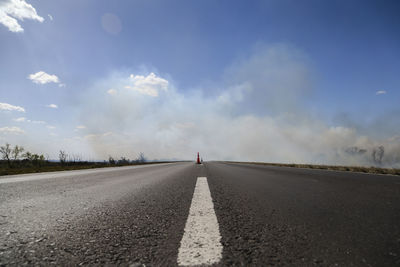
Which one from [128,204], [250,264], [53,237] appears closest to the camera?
[250,264]

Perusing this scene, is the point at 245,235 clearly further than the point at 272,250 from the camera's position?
Yes

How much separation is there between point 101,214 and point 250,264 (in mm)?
1441

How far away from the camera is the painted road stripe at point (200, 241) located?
897 mm

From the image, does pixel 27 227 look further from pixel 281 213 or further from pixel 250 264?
pixel 281 213

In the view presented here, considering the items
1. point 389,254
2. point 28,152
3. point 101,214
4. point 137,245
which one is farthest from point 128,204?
point 28,152

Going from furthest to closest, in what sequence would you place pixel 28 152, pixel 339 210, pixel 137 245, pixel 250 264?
1. pixel 28 152
2. pixel 339 210
3. pixel 137 245
4. pixel 250 264

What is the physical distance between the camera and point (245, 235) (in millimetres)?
1248

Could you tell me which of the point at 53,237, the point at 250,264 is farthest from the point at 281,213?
the point at 53,237

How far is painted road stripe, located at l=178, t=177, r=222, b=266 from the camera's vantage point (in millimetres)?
897

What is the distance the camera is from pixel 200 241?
1.12 meters

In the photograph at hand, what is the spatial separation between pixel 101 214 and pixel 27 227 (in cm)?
51

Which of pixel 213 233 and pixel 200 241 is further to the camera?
pixel 213 233

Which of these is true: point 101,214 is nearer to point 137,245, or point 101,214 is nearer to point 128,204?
point 128,204

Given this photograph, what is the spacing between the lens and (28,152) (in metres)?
60.5
